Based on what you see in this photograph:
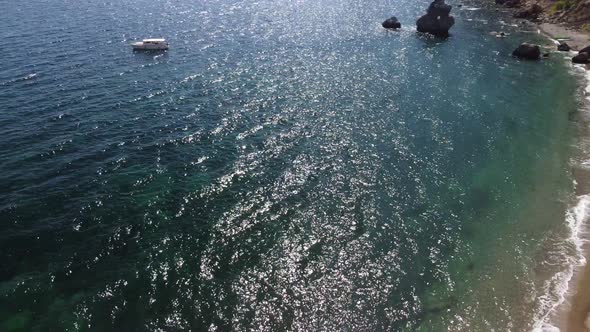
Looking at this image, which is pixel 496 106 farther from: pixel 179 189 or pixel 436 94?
pixel 179 189

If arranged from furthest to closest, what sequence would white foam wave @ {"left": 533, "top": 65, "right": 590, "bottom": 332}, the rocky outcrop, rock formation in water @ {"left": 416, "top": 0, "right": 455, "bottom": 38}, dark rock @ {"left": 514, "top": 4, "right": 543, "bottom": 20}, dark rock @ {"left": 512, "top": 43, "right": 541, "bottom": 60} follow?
the rocky outcrop
dark rock @ {"left": 514, "top": 4, "right": 543, "bottom": 20}
rock formation in water @ {"left": 416, "top": 0, "right": 455, "bottom": 38}
dark rock @ {"left": 512, "top": 43, "right": 541, "bottom": 60}
white foam wave @ {"left": 533, "top": 65, "right": 590, "bottom": 332}

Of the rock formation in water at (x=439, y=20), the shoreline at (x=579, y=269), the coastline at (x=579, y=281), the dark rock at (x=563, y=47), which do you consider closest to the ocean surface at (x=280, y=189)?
the shoreline at (x=579, y=269)

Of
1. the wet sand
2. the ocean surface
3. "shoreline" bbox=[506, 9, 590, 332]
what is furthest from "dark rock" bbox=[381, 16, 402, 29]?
the wet sand

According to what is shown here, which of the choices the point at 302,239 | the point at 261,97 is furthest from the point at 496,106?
the point at 302,239

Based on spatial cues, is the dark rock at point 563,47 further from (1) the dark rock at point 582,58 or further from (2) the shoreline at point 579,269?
(2) the shoreline at point 579,269

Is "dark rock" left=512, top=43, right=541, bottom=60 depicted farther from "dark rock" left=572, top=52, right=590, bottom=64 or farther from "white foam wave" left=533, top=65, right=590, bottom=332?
"white foam wave" left=533, top=65, right=590, bottom=332

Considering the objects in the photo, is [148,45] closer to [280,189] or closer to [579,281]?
[280,189]
